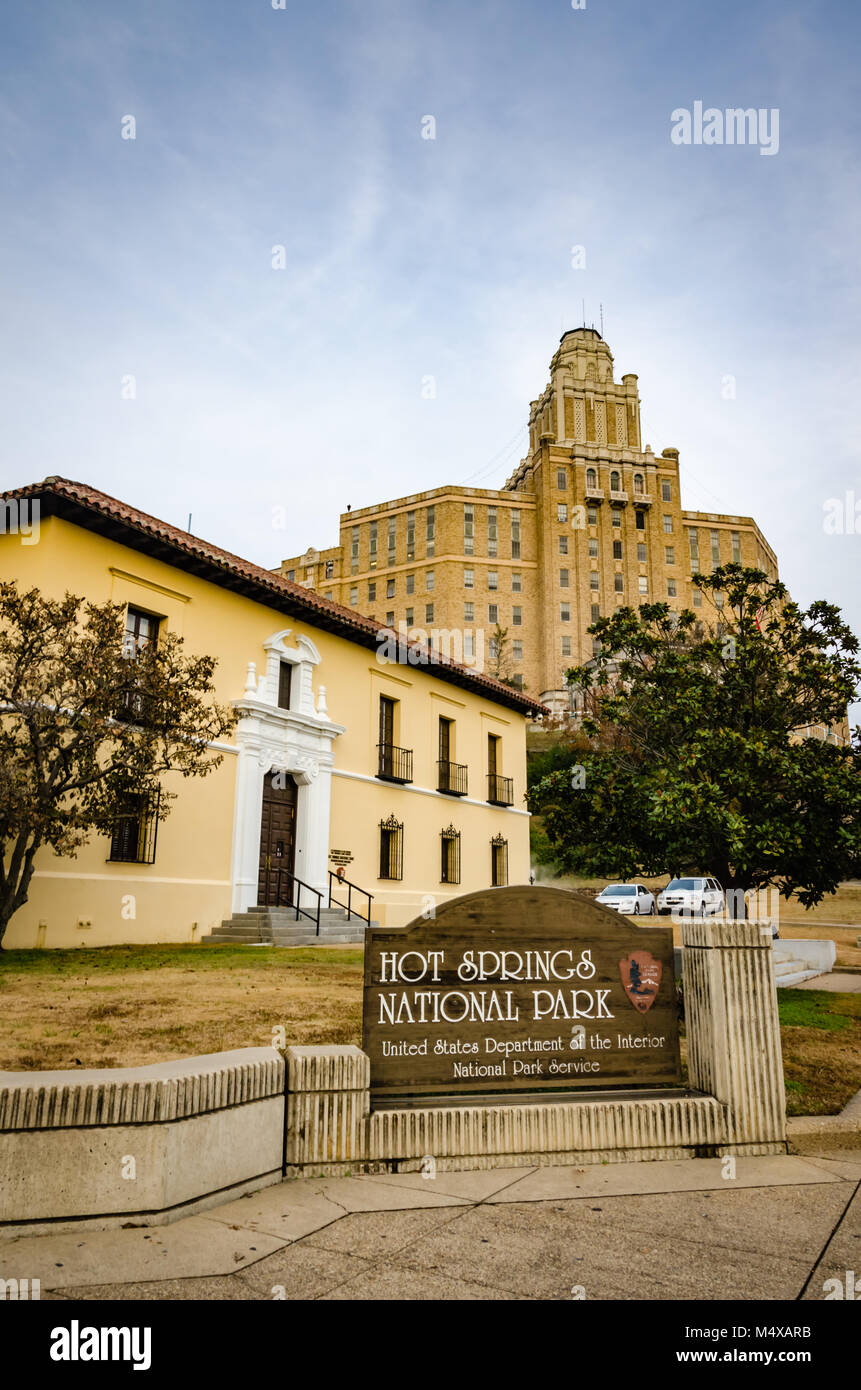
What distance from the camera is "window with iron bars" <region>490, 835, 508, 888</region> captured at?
28.7 m

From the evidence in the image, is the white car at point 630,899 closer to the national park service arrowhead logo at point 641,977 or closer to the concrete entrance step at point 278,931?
the concrete entrance step at point 278,931

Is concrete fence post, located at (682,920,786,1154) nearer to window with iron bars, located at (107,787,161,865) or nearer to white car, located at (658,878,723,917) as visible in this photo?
window with iron bars, located at (107,787,161,865)

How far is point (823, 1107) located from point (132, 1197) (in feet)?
15.3

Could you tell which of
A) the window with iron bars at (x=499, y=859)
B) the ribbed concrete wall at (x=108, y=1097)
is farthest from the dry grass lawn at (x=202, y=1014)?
the window with iron bars at (x=499, y=859)

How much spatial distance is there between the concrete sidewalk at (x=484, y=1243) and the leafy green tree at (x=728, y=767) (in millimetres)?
6298

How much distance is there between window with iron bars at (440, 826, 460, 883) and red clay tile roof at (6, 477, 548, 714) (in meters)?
5.22

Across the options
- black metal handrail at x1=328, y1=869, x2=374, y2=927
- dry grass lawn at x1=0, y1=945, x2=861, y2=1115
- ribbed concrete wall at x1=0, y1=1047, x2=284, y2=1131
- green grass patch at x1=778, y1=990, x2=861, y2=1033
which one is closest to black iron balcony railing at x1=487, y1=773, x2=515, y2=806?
black metal handrail at x1=328, y1=869, x2=374, y2=927

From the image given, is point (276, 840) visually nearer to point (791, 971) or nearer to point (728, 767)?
point (791, 971)

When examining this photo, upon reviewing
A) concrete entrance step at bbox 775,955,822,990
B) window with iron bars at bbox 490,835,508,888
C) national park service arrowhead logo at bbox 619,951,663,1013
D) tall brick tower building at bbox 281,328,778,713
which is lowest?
concrete entrance step at bbox 775,955,822,990

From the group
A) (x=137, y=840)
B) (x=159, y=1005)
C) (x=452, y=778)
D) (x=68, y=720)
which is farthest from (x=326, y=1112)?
Answer: (x=452, y=778)

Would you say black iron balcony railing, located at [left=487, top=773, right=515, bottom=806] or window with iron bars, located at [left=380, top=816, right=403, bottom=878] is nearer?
window with iron bars, located at [left=380, top=816, right=403, bottom=878]

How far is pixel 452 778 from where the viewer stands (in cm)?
2711

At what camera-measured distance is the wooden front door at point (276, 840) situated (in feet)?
64.4
